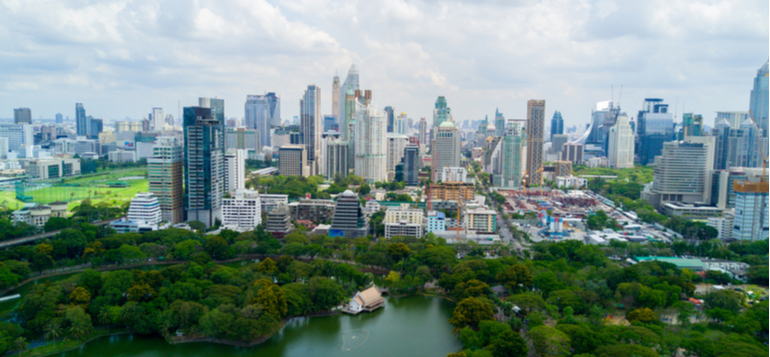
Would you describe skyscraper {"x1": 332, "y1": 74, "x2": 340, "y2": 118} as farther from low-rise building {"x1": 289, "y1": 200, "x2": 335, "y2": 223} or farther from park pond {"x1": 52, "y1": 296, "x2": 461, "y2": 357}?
park pond {"x1": 52, "y1": 296, "x2": 461, "y2": 357}

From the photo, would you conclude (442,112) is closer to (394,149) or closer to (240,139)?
(394,149)

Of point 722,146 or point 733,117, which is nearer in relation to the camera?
point 722,146

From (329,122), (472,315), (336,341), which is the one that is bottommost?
(336,341)

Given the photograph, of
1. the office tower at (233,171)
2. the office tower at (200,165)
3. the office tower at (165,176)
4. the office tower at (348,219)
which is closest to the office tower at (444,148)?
the office tower at (233,171)

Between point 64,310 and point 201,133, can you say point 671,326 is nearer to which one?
Result: point 64,310

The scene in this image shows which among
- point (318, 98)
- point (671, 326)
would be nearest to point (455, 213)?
point (671, 326)

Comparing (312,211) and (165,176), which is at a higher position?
(165,176)

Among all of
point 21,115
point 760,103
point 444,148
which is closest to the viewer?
point 760,103

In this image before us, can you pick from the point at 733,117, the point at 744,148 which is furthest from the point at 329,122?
the point at 744,148
